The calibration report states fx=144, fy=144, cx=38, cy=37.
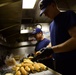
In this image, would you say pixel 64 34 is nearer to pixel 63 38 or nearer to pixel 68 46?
pixel 63 38

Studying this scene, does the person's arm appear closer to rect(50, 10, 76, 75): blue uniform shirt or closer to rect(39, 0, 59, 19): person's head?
rect(50, 10, 76, 75): blue uniform shirt

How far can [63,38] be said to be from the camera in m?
1.69

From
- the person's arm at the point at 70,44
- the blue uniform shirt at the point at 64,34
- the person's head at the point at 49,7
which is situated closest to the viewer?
the person's arm at the point at 70,44

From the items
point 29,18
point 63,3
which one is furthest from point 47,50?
point 29,18

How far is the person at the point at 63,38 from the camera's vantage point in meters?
1.52

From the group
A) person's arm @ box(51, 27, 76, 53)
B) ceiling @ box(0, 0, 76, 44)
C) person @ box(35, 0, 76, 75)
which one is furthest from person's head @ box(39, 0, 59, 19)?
ceiling @ box(0, 0, 76, 44)

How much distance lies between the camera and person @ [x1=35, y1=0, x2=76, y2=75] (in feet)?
4.99

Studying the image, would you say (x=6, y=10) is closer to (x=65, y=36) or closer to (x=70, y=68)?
(x=65, y=36)

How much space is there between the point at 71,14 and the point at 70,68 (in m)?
0.62

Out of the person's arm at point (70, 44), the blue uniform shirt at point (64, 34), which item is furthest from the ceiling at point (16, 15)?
the person's arm at point (70, 44)

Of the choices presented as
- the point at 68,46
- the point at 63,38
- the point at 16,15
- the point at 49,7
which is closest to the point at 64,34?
the point at 63,38

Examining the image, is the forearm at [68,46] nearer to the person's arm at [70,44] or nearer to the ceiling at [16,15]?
the person's arm at [70,44]

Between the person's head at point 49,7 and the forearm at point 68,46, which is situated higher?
the person's head at point 49,7

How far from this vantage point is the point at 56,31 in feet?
5.75
